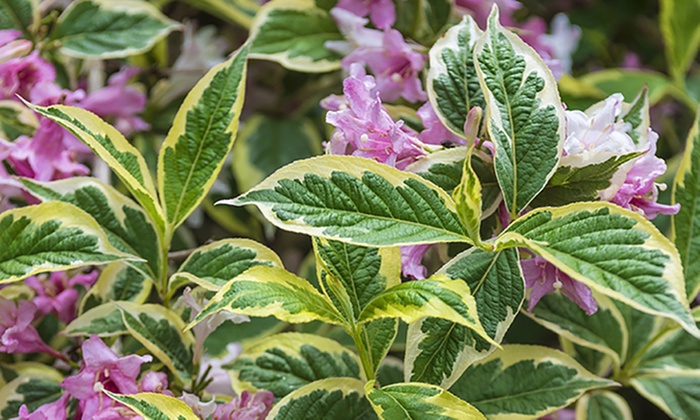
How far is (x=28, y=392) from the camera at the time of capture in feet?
2.20

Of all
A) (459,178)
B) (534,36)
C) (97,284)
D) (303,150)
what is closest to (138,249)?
(97,284)

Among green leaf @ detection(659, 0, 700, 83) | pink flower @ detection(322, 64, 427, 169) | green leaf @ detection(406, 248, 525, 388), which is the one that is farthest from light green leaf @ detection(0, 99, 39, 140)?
green leaf @ detection(659, 0, 700, 83)

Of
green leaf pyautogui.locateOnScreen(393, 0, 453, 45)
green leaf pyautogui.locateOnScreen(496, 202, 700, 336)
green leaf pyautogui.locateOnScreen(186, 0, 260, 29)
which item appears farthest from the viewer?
green leaf pyautogui.locateOnScreen(186, 0, 260, 29)

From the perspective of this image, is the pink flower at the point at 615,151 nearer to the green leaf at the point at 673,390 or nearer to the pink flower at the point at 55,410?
the green leaf at the point at 673,390

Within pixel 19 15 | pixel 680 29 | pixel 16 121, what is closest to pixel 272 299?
pixel 16 121

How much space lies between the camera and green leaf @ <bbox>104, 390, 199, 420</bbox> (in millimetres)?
467

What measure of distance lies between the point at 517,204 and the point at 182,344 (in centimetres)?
29

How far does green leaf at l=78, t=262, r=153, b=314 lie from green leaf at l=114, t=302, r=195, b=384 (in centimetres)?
7

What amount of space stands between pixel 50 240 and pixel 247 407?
19cm

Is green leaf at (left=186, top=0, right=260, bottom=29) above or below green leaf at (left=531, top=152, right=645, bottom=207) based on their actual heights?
below

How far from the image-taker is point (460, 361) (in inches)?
21.2

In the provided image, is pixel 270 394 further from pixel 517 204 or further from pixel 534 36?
pixel 534 36

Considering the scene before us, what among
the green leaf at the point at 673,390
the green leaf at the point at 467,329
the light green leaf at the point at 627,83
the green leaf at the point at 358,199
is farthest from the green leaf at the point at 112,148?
the light green leaf at the point at 627,83

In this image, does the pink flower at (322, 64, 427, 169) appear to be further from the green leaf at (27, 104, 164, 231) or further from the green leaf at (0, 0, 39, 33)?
the green leaf at (0, 0, 39, 33)
